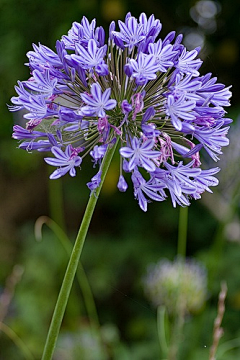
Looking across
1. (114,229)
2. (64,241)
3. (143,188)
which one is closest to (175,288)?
(64,241)

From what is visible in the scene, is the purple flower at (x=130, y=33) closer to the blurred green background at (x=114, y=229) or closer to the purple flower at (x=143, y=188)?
the purple flower at (x=143, y=188)

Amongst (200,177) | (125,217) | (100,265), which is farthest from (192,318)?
(200,177)

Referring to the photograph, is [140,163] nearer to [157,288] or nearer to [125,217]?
[157,288]

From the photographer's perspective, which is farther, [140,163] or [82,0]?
[82,0]

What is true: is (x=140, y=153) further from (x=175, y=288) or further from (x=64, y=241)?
(x=175, y=288)

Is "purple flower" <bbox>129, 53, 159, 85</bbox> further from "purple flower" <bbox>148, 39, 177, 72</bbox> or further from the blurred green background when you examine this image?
the blurred green background

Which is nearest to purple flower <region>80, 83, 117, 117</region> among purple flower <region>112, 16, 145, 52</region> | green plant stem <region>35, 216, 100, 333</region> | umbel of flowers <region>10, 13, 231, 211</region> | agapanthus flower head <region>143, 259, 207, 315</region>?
umbel of flowers <region>10, 13, 231, 211</region>
